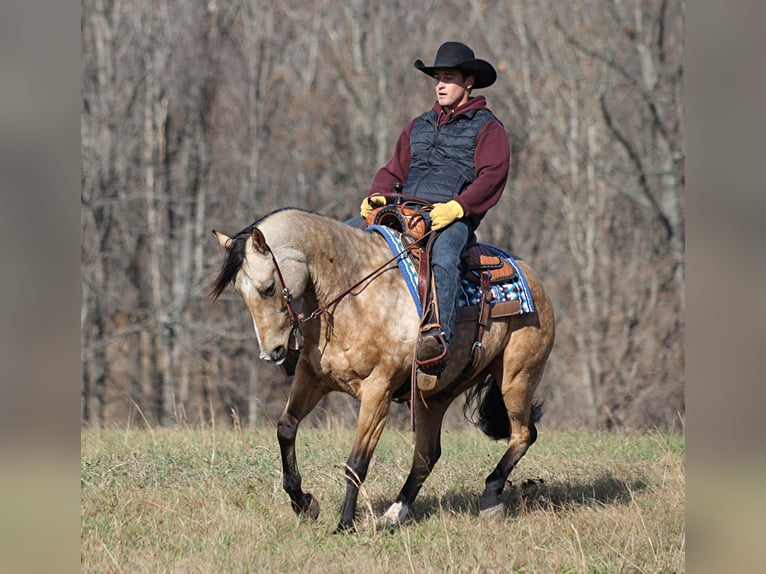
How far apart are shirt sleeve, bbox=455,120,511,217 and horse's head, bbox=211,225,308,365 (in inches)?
51.1

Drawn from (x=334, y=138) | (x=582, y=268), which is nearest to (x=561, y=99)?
(x=582, y=268)

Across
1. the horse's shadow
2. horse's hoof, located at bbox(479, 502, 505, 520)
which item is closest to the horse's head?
the horse's shadow

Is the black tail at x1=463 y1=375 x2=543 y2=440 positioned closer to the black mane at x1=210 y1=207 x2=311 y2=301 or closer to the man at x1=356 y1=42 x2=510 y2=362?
the man at x1=356 y1=42 x2=510 y2=362

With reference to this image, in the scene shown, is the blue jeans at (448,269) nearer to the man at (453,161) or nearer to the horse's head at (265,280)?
the man at (453,161)

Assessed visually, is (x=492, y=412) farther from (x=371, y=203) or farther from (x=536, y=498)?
(x=371, y=203)

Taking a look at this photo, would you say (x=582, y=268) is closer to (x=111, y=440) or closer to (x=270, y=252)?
(x=111, y=440)

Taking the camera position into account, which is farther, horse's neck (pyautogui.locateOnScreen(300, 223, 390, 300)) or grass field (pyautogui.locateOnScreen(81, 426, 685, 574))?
horse's neck (pyautogui.locateOnScreen(300, 223, 390, 300))

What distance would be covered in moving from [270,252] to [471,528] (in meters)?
2.16

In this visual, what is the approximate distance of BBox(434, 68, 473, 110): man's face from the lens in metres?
6.37

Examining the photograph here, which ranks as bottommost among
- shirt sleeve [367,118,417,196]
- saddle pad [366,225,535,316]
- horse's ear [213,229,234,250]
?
saddle pad [366,225,535,316]

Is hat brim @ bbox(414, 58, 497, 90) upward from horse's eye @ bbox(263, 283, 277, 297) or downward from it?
upward

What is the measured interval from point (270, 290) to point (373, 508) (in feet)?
6.74

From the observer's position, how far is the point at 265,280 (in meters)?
5.20

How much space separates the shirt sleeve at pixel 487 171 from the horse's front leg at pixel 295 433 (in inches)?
57.8
